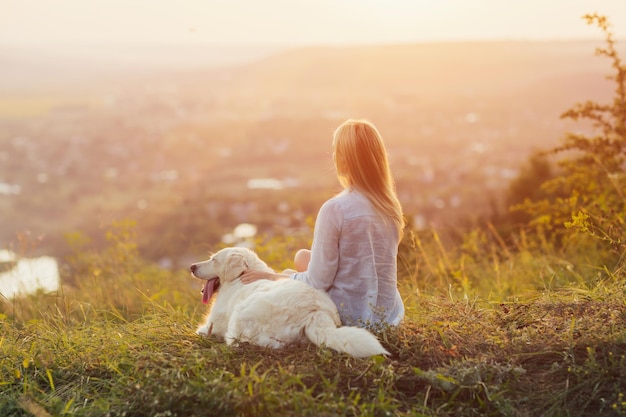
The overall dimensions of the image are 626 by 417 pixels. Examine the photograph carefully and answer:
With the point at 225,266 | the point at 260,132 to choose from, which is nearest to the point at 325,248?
the point at 225,266

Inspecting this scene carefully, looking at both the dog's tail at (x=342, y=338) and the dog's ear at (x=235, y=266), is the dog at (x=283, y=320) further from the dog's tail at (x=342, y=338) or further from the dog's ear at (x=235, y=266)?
the dog's ear at (x=235, y=266)

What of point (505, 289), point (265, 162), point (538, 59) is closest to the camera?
point (505, 289)

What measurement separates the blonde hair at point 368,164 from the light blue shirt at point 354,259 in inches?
2.9

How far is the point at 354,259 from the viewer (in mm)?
4426

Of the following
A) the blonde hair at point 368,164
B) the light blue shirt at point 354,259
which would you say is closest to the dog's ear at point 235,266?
the light blue shirt at point 354,259

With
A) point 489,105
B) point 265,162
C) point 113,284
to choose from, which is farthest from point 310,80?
point 113,284

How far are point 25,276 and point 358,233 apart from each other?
4787 millimetres

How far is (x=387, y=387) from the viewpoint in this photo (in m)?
3.39

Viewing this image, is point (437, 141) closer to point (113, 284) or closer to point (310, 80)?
point (310, 80)

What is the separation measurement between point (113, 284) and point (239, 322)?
3453mm

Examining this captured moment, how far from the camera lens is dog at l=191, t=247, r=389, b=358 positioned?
12.1ft

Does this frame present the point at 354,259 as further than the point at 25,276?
No

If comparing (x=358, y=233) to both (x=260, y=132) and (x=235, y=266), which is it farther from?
(x=260, y=132)

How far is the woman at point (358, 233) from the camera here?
4.35m
